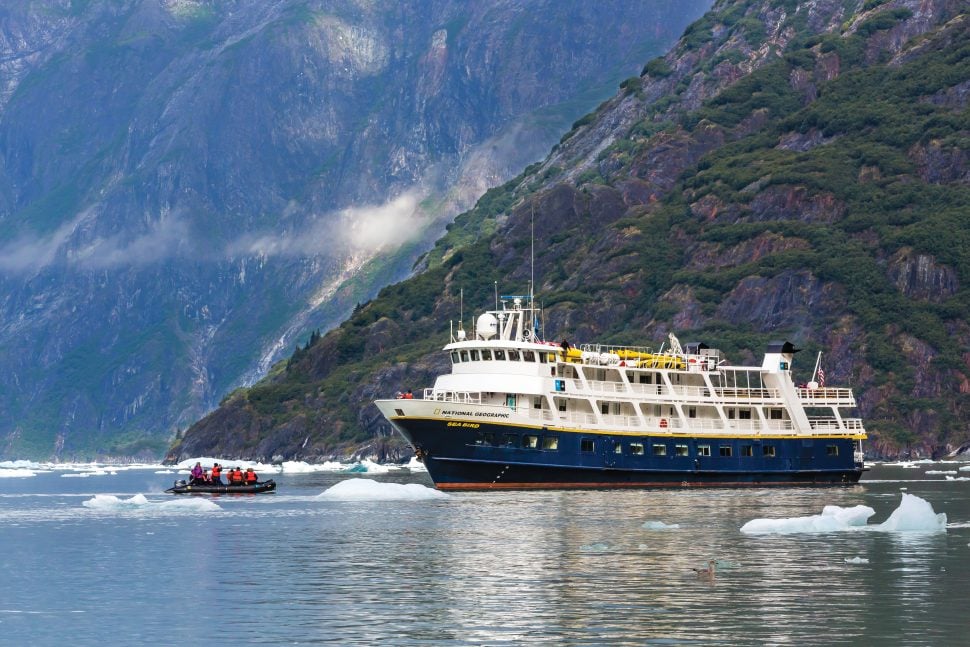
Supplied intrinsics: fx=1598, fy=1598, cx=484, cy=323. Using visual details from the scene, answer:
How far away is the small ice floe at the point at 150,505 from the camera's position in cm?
10694

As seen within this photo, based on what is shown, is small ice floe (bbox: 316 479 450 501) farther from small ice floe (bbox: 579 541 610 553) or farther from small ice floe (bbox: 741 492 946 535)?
small ice floe (bbox: 579 541 610 553)

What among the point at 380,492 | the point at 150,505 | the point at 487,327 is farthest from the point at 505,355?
the point at 150,505

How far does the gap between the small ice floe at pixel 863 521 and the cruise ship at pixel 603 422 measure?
3873 cm

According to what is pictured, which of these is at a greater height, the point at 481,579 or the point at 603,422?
the point at 603,422

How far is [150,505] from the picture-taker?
112 m

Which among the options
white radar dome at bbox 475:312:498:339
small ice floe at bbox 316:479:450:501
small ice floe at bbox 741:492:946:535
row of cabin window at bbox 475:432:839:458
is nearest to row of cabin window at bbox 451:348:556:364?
white radar dome at bbox 475:312:498:339

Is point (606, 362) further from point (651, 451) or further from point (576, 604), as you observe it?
point (576, 604)

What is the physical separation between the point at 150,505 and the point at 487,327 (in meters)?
29.1

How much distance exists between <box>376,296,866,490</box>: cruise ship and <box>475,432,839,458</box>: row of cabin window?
0.08 metres

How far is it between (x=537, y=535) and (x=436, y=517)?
1509 centimetres

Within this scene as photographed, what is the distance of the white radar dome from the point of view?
123m

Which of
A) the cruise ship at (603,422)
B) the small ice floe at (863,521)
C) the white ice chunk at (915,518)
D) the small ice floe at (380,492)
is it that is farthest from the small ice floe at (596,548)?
the cruise ship at (603,422)

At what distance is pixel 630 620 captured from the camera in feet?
165

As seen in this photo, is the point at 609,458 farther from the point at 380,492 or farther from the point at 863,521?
the point at 863,521
